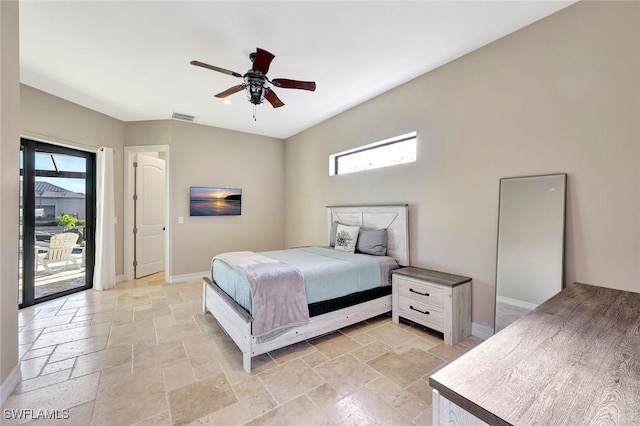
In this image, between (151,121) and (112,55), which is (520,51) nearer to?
(112,55)

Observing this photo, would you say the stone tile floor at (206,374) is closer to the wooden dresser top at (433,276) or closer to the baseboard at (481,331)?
the baseboard at (481,331)

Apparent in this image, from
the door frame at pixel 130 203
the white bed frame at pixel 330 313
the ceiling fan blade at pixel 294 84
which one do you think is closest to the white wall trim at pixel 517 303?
the white bed frame at pixel 330 313

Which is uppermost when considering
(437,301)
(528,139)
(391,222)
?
(528,139)

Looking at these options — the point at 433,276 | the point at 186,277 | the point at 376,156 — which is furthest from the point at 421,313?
the point at 186,277

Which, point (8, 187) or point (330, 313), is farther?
point (330, 313)

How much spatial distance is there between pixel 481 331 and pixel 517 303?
0.52 m

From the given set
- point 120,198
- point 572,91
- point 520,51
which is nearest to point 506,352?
point 572,91

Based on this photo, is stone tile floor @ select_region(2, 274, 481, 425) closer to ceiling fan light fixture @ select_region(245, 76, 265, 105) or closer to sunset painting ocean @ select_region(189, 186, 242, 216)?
sunset painting ocean @ select_region(189, 186, 242, 216)

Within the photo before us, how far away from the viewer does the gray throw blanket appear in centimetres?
222

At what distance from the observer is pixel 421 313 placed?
9.23 ft

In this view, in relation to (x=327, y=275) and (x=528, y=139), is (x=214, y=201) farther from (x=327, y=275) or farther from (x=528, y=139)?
(x=528, y=139)

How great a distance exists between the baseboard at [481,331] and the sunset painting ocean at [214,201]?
4.45 meters

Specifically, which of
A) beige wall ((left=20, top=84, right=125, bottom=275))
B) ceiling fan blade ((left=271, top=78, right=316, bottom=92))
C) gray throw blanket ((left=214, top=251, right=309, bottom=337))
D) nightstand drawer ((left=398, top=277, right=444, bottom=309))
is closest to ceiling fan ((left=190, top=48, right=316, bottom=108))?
ceiling fan blade ((left=271, top=78, right=316, bottom=92))

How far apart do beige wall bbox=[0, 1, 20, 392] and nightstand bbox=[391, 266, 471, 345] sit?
11.0ft
